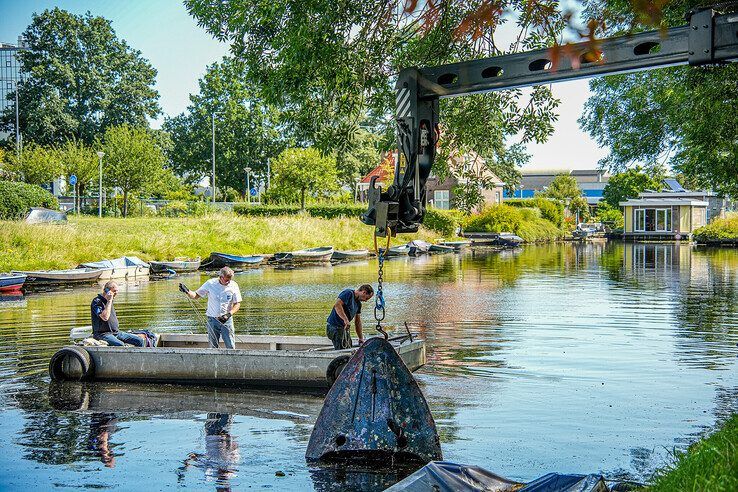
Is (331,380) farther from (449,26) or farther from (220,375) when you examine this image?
(449,26)

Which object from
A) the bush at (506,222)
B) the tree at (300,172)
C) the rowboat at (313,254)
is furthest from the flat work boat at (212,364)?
the bush at (506,222)

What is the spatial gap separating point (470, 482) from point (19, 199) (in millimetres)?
40505

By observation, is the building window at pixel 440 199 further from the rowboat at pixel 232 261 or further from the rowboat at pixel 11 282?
the rowboat at pixel 11 282

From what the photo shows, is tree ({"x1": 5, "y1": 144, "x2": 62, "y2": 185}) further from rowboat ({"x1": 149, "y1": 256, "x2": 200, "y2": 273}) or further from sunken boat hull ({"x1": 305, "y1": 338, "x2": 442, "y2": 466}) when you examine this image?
sunken boat hull ({"x1": 305, "y1": 338, "x2": 442, "y2": 466})

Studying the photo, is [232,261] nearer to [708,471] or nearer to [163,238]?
[163,238]

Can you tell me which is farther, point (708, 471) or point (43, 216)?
point (43, 216)

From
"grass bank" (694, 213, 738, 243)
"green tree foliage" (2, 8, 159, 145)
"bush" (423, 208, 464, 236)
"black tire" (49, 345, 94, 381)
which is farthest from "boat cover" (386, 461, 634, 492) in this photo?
"green tree foliage" (2, 8, 159, 145)

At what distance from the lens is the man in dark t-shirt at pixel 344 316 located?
592 inches

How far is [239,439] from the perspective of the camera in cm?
1203

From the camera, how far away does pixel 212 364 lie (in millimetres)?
15398

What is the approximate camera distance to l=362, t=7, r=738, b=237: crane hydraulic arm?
9.05 metres

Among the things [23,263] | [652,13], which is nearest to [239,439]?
[652,13]

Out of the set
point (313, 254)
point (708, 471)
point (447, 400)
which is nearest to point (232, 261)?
point (313, 254)

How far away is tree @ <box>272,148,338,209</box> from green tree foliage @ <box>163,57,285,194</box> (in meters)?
15.0
